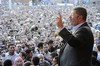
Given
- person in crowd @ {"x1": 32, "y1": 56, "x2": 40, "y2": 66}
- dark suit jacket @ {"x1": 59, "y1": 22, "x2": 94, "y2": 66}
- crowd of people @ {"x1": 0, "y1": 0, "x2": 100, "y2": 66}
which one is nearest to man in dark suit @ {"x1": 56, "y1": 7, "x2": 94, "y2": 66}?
dark suit jacket @ {"x1": 59, "y1": 22, "x2": 94, "y2": 66}

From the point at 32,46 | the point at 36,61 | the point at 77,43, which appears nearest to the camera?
the point at 77,43

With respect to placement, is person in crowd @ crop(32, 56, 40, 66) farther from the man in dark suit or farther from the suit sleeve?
the suit sleeve

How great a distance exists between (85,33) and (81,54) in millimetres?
212

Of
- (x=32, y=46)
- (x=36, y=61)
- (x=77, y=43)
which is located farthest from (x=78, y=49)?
(x=32, y=46)

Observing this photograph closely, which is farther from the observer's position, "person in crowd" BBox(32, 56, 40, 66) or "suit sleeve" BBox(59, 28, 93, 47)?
"person in crowd" BBox(32, 56, 40, 66)

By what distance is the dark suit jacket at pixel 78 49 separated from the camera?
3.53 metres

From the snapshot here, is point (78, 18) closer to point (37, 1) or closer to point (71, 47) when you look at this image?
point (71, 47)

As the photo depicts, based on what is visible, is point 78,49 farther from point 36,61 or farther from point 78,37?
point 36,61

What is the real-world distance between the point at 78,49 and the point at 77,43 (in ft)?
0.22

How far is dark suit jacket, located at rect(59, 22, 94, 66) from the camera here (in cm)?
353

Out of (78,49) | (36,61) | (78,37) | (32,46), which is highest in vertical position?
(78,37)

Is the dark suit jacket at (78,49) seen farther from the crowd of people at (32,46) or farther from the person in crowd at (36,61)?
the person in crowd at (36,61)

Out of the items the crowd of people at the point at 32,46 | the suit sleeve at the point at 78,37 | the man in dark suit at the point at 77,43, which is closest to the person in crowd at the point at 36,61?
the crowd of people at the point at 32,46

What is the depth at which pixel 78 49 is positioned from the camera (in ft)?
11.7
